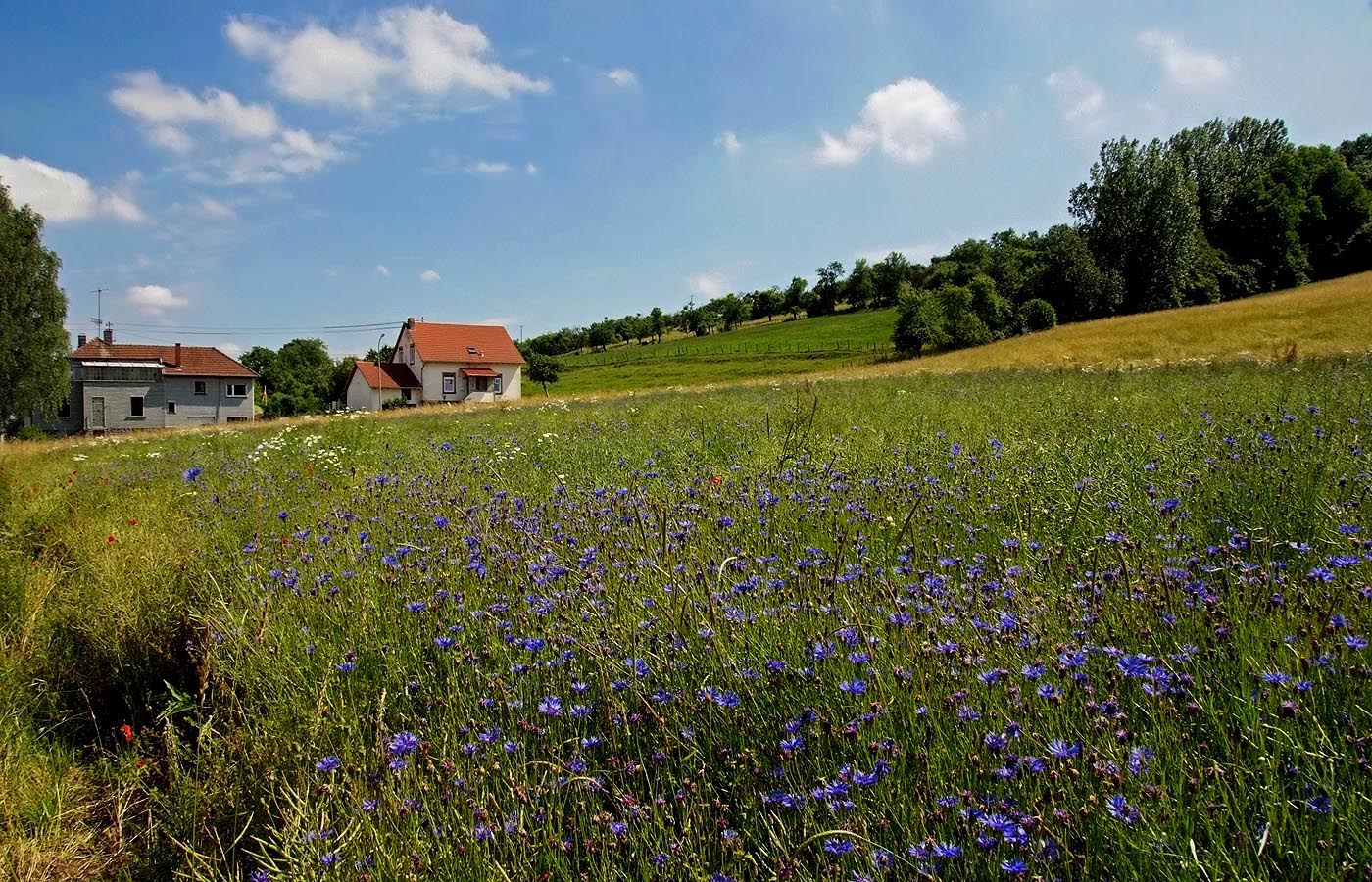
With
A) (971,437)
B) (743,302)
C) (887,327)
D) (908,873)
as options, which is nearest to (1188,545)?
(908,873)

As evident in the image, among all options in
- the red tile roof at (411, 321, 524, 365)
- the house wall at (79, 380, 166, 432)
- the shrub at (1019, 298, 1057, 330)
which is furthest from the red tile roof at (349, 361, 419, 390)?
the shrub at (1019, 298, 1057, 330)

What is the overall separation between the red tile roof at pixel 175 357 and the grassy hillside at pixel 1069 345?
30509 mm

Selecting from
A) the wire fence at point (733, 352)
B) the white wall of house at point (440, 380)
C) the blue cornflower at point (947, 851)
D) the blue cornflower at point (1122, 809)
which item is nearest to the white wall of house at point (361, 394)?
the white wall of house at point (440, 380)

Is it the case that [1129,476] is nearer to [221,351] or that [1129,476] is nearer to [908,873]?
[908,873]

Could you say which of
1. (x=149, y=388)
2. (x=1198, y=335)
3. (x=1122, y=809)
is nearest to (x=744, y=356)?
(x=1198, y=335)

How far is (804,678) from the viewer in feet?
6.61

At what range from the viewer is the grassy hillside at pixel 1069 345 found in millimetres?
28344

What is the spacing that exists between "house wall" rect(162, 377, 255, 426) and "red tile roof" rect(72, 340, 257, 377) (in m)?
0.65

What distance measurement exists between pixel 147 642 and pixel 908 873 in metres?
4.29

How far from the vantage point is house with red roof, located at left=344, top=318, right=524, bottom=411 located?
59.4 m

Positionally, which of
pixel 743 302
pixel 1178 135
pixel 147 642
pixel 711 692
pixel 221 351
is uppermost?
pixel 1178 135


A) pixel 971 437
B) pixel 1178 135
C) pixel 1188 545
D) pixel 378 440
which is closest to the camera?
pixel 1188 545

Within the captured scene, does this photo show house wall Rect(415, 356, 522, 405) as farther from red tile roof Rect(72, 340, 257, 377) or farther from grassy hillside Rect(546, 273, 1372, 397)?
red tile roof Rect(72, 340, 257, 377)

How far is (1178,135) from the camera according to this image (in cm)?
7350
